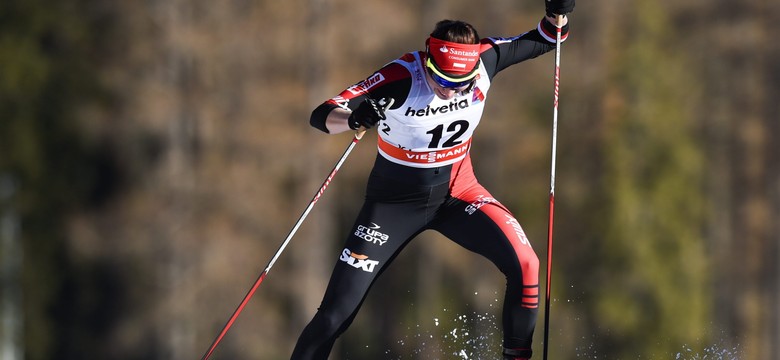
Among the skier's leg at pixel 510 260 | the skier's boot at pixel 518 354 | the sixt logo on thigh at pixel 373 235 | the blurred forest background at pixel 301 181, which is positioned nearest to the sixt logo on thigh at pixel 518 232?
the skier's leg at pixel 510 260

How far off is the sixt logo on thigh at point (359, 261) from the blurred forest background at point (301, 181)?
603 inches

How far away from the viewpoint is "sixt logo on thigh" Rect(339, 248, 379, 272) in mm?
9109

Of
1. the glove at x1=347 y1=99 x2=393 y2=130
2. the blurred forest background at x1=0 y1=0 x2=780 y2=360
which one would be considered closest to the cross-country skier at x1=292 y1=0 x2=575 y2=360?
the glove at x1=347 y1=99 x2=393 y2=130

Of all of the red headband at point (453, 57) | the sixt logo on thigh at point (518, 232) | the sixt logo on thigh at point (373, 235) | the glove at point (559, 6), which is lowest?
the sixt logo on thigh at point (373, 235)

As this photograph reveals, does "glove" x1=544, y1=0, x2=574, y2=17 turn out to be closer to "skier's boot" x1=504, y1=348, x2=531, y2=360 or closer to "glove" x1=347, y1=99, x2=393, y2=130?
"glove" x1=347, y1=99, x2=393, y2=130

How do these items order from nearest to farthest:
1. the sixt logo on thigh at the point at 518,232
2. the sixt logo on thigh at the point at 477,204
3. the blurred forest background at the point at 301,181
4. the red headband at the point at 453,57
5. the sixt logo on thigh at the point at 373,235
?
the red headband at the point at 453,57
the sixt logo on thigh at the point at 518,232
the sixt logo on thigh at the point at 373,235
the sixt logo on thigh at the point at 477,204
the blurred forest background at the point at 301,181

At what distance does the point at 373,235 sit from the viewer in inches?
362

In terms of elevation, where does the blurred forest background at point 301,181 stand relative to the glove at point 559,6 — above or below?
below

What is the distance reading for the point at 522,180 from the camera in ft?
102

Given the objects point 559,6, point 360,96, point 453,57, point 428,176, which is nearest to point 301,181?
point 428,176

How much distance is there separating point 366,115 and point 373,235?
913 mm

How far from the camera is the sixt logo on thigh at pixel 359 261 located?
9109mm

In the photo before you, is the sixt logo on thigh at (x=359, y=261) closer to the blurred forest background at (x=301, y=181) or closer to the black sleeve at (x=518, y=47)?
the black sleeve at (x=518, y=47)

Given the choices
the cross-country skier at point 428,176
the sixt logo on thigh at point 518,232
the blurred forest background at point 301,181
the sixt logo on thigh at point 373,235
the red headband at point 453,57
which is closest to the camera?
the red headband at point 453,57
